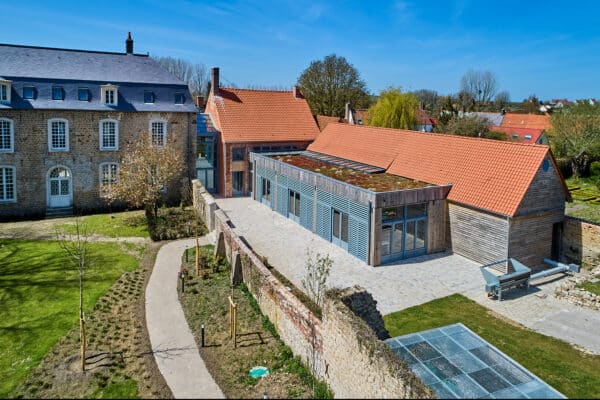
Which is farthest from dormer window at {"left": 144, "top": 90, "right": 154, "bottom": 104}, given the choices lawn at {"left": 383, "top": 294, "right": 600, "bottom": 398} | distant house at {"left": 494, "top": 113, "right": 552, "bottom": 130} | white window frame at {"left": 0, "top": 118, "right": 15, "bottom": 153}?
distant house at {"left": 494, "top": 113, "right": 552, "bottom": 130}

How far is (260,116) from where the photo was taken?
33469 millimetres

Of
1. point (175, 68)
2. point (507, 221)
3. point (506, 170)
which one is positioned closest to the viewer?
point (507, 221)

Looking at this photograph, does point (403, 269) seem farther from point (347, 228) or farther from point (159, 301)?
point (159, 301)

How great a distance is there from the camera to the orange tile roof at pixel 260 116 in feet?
105

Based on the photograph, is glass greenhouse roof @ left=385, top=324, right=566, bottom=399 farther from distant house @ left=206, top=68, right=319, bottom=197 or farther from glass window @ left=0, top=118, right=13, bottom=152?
glass window @ left=0, top=118, right=13, bottom=152

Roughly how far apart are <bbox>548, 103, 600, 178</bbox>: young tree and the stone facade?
34.2 m

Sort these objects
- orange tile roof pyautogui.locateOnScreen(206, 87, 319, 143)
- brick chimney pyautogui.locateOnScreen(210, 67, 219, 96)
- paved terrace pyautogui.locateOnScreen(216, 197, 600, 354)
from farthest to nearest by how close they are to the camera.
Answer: brick chimney pyautogui.locateOnScreen(210, 67, 219, 96) < orange tile roof pyautogui.locateOnScreen(206, 87, 319, 143) < paved terrace pyautogui.locateOnScreen(216, 197, 600, 354)

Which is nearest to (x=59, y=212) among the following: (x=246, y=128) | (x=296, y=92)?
(x=246, y=128)

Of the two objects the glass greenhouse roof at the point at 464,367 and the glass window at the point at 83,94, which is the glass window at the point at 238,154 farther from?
the glass greenhouse roof at the point at 464,367

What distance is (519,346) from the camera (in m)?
13.4

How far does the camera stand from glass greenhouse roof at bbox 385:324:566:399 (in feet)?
29.5

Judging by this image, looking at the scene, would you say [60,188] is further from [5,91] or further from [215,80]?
[215,80]

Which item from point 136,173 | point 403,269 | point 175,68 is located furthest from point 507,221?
point 175,68

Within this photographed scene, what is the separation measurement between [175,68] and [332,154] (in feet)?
182
